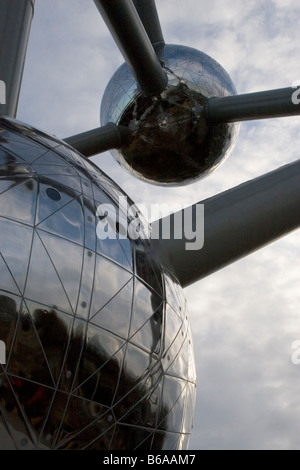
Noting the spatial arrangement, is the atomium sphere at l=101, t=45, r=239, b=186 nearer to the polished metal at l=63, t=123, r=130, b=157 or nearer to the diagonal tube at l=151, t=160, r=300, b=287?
the polished metal at l=63, t=123, r=130, b=157

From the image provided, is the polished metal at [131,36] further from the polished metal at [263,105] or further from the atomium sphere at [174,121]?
the atomium sphere at [174,121]

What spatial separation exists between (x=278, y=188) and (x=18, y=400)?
243 centimetres

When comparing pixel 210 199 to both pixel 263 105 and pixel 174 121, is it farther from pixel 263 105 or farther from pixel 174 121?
pixel 174 121

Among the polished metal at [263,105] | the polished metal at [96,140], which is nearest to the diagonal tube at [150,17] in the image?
the polished metal at [96,140]

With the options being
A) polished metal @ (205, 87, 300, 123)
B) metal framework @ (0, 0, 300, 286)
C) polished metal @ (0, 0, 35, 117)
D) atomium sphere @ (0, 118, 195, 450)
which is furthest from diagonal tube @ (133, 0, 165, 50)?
atomium sphere @ (0, 118, 195, 450)

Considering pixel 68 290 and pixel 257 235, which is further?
pixel 257 235

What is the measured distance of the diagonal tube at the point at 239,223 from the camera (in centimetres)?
391

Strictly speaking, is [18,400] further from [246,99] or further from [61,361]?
[246,99]

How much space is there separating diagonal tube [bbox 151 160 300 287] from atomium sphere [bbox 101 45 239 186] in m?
2.66

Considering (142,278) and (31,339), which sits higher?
(142,278)

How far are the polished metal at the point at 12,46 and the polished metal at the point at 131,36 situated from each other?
74 cm

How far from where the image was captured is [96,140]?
684 centimetres

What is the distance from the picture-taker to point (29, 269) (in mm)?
2461

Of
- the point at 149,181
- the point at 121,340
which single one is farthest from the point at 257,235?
the point at 149,181
